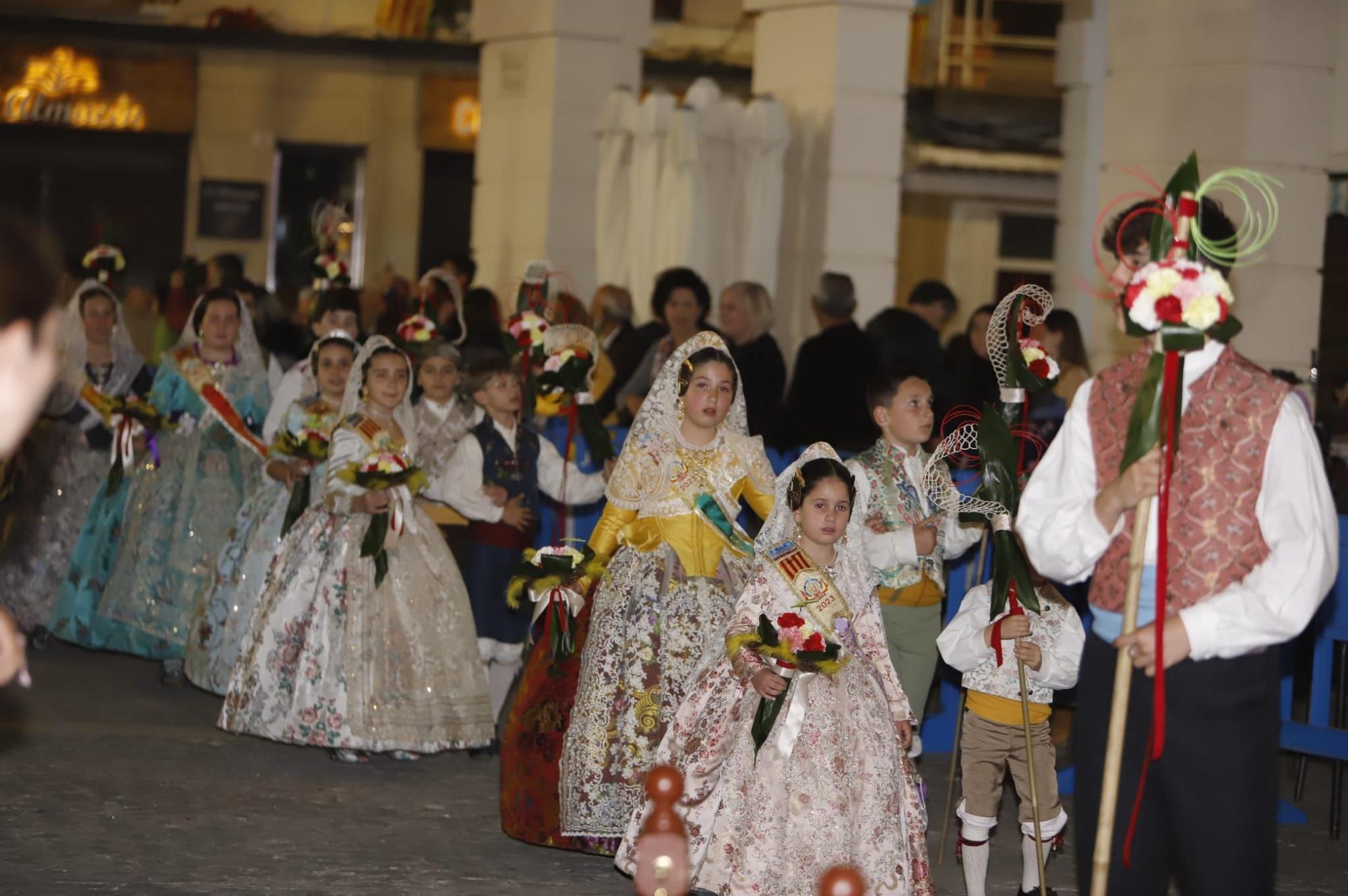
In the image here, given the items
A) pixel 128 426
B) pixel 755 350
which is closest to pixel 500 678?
pixel 128 426

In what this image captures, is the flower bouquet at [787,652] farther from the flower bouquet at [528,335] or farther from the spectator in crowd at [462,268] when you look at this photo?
the spectator in crowd at [462,268]

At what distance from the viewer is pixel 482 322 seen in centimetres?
1179

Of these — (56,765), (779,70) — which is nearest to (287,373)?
(56,765)

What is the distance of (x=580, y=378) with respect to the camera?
8.83 m

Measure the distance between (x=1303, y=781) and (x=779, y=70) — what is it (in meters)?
6.58

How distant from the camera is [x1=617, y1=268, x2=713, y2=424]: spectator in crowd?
432 inches

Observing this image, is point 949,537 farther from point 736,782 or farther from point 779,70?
point 779,70

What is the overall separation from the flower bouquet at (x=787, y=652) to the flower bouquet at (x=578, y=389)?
276 centimetres

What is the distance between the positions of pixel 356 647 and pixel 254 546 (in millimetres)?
1444

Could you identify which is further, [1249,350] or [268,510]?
[1249,350]

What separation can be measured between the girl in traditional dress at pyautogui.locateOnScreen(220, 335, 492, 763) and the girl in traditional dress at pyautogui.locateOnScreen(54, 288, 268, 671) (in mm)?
1593

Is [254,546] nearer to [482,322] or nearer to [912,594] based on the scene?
[482,322]

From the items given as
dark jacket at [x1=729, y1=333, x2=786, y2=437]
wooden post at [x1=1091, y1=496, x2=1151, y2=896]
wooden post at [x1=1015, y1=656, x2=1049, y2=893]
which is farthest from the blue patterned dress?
wooden post at [x1=1091, y1=496, x2=1151, y2=896]

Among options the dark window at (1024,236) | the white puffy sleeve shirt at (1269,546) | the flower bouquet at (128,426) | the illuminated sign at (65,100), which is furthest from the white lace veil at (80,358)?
the dark window at (1024,236)
